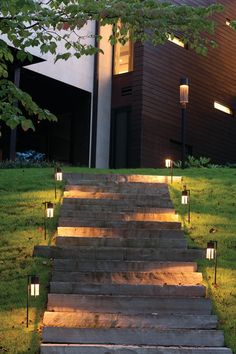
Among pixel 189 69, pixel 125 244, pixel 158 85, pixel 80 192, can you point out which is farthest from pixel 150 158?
pixel 125 244

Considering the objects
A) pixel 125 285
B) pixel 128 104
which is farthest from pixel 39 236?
pixel 128 104

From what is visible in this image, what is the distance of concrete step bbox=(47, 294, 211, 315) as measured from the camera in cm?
733

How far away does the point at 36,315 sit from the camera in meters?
7.11

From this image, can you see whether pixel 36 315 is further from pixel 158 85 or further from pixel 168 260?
pixel 158 85

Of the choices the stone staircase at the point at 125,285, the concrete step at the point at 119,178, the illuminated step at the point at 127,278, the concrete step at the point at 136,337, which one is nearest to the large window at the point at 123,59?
the concrete step at the point at 119,178

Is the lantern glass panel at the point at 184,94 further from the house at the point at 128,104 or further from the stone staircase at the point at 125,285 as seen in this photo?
the stone staircase at the point at 125,285

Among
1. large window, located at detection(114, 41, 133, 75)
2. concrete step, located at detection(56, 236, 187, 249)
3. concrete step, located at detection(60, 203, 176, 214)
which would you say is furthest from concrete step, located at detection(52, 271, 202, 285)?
large window, located at detection(114, 41, 133, 75)

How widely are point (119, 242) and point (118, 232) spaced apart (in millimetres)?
446

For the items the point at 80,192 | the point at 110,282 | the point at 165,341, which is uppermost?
the point at 80,192

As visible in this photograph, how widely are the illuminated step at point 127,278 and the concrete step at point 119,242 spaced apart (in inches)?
43.4

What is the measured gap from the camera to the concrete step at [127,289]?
7.66 metres

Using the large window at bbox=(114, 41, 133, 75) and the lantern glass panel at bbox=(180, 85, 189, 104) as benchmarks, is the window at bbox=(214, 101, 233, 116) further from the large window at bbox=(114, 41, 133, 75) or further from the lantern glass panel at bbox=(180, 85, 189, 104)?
the lantern glass panel at bbox=(180, 85, 189, 104)

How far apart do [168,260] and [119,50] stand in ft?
47.8

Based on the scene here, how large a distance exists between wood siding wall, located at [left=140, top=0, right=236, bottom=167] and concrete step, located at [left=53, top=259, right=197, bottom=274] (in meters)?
11.5
